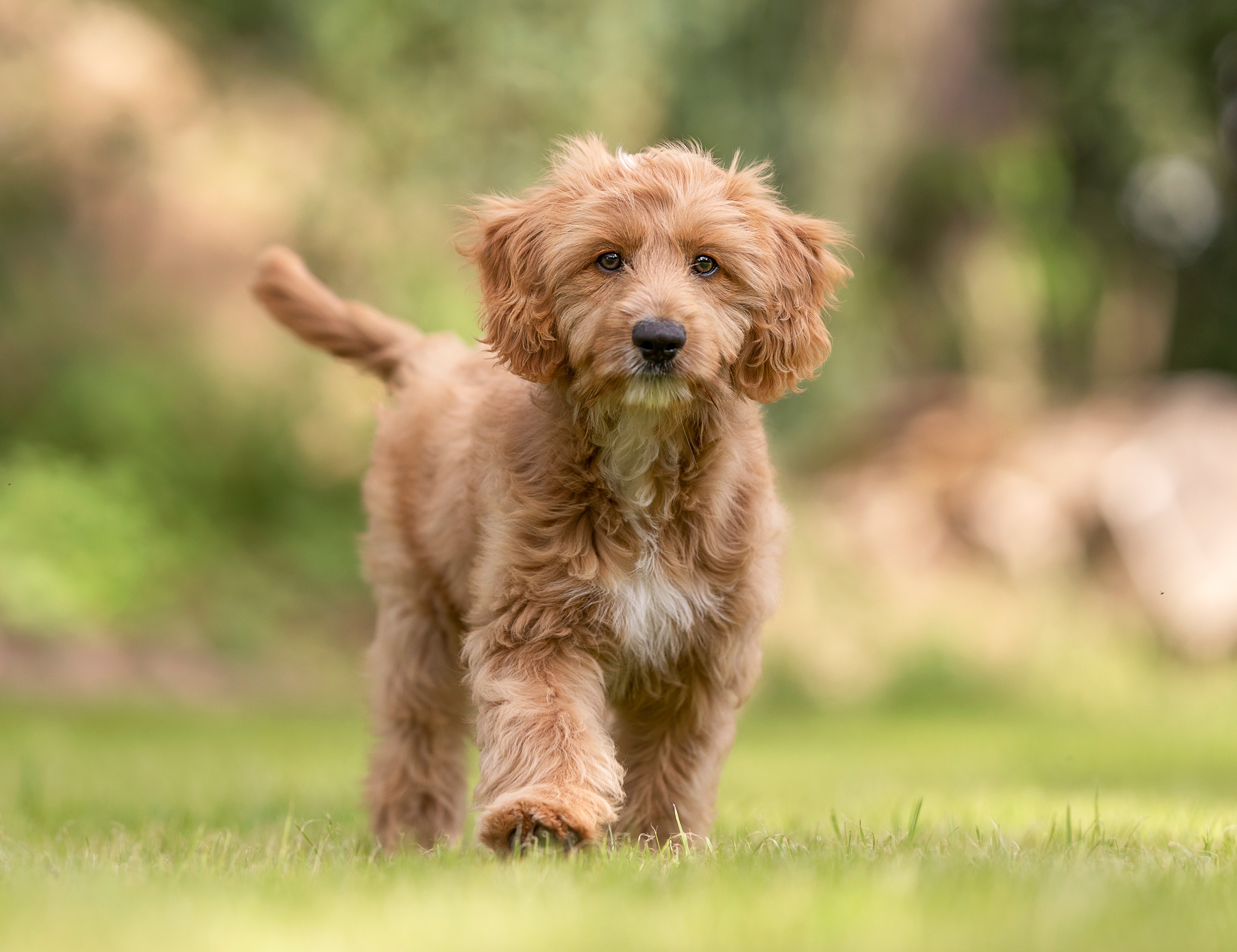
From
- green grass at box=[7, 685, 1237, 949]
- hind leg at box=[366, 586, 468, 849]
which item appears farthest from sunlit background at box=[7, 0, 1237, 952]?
hind leg at box=[366, 586, 468, 849]

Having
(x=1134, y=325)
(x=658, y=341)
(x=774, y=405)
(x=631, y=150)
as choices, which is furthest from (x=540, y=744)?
(x=1134, y=325)

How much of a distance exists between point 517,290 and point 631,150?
5.89 metres

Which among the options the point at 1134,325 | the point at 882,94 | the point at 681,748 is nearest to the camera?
the point at 681,748

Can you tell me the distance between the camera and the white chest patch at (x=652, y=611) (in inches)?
149

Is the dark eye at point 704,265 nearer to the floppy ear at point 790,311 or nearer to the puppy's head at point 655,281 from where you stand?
the puppy's head at point 655,281

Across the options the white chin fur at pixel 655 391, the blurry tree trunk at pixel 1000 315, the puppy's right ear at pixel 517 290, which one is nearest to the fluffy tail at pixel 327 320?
the puppy's right ear at pixel 517 290

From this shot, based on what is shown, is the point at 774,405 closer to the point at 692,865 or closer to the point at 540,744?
the point at 540,744

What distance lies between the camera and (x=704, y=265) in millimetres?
3916

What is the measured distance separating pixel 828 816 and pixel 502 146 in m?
7.51

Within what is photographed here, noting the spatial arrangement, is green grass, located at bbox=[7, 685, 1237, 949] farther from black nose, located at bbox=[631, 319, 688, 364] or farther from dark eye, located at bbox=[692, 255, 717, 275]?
dark eye, located at bbox=[692, 255, 717, 275]

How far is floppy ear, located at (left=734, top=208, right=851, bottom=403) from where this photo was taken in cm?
401

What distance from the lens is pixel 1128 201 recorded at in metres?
14.6

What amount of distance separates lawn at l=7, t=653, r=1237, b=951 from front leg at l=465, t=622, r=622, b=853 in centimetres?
13

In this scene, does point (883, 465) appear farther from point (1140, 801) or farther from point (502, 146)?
point (1140, 801)
